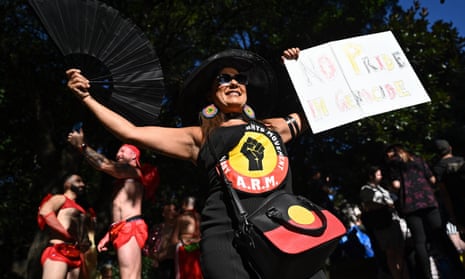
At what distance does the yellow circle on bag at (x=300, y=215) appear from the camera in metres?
1.90

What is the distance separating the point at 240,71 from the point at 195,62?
28.9ft

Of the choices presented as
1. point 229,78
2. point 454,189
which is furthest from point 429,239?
point 229,78

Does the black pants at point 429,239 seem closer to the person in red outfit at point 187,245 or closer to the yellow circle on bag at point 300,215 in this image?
the person in red outfit at point 187,245

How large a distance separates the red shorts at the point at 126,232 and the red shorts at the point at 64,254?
86 cm

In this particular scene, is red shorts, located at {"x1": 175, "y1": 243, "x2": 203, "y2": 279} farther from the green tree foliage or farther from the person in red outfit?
the green tree foliage

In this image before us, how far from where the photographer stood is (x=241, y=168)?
2.23 m

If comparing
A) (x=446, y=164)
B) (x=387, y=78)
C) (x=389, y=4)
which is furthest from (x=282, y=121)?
(x=389, y=4)

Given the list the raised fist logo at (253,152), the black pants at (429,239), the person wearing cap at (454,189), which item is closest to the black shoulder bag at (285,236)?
the raised fist logo at (253,152)

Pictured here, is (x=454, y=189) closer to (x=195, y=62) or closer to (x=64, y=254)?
(x=64, y=254)

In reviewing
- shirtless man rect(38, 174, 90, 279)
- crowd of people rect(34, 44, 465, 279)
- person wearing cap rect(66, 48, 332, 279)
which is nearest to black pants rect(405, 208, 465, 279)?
crowd of people rect(34, 44, 465, 279)

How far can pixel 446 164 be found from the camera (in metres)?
4.30

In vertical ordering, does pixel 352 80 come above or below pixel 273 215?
above

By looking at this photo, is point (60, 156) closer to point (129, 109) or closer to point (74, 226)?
point (74, 226)

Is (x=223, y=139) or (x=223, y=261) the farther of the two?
(x=223, y=139)
